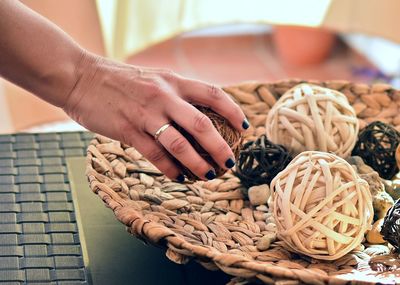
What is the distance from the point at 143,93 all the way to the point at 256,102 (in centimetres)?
28

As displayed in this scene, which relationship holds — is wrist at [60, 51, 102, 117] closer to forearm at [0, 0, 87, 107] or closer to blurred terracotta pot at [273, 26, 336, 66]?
forearm at [0, 0, 87, 107]

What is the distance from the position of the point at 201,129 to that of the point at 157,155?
0.06 metres

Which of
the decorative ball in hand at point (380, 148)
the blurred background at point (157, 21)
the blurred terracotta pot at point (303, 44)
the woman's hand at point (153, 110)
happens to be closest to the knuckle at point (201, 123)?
the woman's hand at point (153, 110)

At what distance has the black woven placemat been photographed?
84cm

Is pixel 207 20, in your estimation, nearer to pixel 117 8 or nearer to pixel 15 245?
pixel 117 8

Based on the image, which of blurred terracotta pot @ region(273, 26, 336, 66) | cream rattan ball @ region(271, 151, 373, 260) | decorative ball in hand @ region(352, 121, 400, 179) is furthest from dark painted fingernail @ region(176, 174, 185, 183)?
blurred terracotta pot @ region(273, 26, 336, 66)

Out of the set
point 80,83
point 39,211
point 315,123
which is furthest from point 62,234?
point 315,123

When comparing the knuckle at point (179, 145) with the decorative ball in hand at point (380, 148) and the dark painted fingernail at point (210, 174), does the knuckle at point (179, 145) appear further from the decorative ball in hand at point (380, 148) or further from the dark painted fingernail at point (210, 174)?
the decorative ball in hand at point (380, 148)

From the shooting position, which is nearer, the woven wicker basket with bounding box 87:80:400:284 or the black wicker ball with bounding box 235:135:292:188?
the woven wicker basket with bounding box 87:80:400:284

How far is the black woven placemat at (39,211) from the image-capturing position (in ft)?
2.74

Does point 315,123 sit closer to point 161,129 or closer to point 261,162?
point 261,162

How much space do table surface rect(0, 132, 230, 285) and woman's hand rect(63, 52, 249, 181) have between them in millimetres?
95

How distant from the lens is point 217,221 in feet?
2.85

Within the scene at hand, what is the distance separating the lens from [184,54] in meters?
2.79
